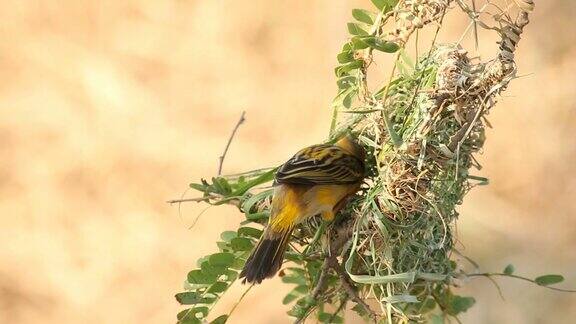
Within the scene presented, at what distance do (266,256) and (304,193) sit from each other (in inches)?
3.6

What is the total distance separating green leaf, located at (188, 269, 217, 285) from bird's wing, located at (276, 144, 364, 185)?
134mm

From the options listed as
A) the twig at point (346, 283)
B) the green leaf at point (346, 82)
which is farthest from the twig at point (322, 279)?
the green leaf at point (346, 82)

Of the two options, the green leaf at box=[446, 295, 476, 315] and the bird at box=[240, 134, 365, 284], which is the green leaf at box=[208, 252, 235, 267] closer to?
the bird at box=[240, 134, 365, 284]

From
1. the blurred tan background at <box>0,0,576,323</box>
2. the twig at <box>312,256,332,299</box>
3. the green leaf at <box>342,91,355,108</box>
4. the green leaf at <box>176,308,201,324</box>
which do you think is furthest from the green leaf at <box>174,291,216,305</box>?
the blurred tan background at <box>0,0,576,323</box>

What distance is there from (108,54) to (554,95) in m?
1.01

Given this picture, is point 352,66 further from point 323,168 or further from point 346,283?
point 346,283

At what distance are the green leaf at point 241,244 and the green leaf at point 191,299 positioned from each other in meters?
0.07

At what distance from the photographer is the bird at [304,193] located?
36.2 inches

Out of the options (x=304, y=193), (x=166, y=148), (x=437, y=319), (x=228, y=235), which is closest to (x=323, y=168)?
(x=304, y=193)

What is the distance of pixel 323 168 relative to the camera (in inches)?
38.5

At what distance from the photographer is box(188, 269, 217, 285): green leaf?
0.95 metres

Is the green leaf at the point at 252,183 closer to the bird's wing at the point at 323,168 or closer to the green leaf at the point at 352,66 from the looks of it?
the bird's wing at the point at 323,168

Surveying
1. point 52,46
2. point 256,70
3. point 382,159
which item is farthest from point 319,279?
point 52,46

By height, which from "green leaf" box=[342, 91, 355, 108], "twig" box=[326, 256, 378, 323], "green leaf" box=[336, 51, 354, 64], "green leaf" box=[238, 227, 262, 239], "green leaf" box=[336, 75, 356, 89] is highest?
"green leaf" box=[336, 75, 356, 89]
